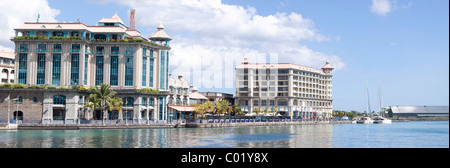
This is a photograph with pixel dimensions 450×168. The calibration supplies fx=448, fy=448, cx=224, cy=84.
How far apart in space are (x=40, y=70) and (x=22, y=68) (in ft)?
15.6

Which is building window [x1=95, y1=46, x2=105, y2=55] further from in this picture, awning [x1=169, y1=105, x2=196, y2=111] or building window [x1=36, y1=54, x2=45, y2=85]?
awning [x1=169, y1=105, x2=196, y2=111]

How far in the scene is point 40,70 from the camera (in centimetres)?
11738

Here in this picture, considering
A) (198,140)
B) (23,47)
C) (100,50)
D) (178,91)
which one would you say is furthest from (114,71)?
(198,140)

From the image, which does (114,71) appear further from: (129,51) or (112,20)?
(112,20)

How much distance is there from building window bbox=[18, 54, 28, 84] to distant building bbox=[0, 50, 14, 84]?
128 ft

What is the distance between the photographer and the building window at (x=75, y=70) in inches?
4638

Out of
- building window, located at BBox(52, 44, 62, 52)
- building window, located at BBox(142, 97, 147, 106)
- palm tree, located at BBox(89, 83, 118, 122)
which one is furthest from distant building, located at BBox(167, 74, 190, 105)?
building window, located at BBox(52, 44, 62, 52)

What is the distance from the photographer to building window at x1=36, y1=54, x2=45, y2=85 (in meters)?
117
